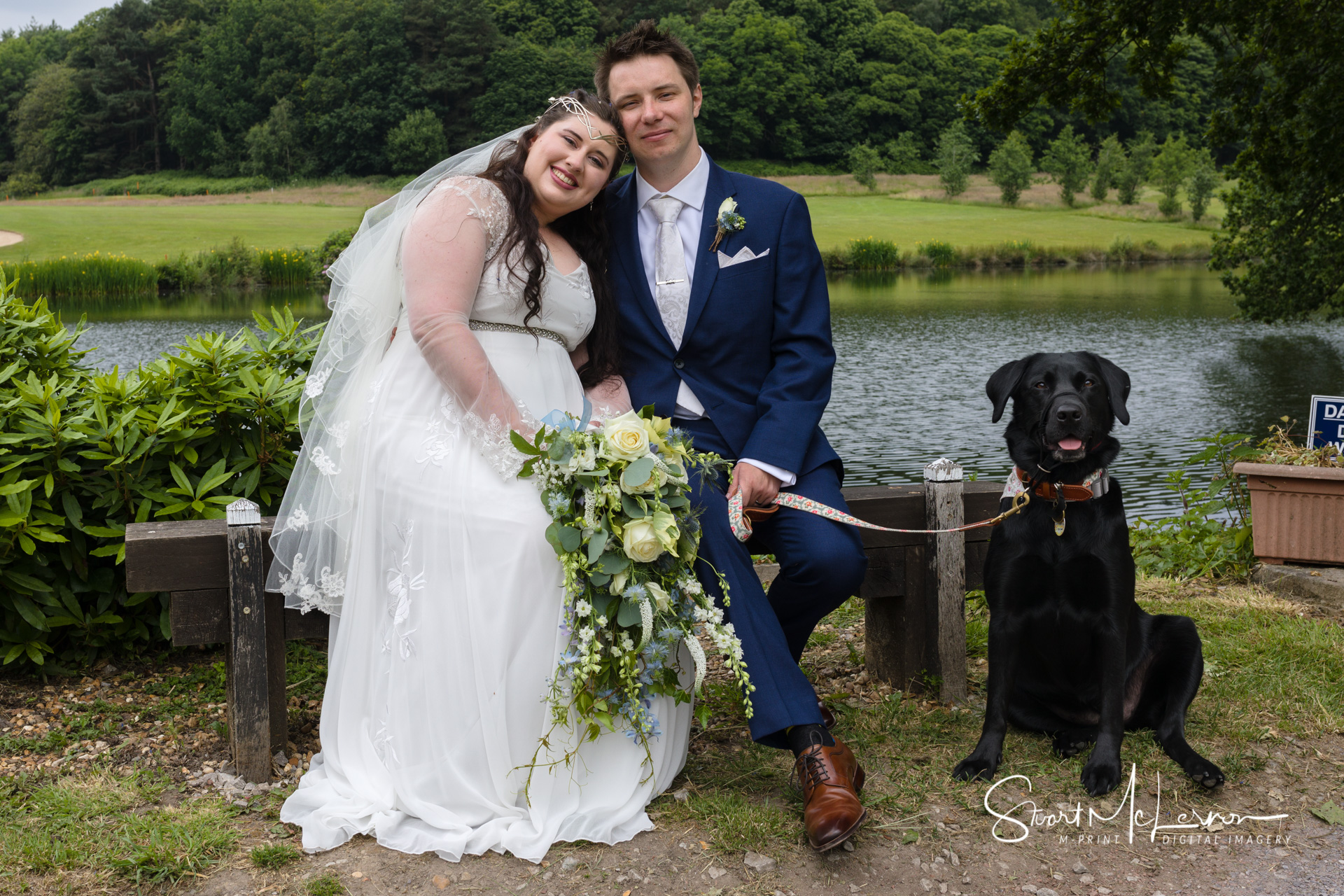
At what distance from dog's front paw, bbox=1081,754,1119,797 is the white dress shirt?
1708 mm

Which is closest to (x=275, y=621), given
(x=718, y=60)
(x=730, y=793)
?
(x=730, y=793)

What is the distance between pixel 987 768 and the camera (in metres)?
3.25

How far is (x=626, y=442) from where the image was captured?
292 cm

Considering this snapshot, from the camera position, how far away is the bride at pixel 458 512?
2.96m

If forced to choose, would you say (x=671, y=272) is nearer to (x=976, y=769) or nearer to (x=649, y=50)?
(x=649, y=50)

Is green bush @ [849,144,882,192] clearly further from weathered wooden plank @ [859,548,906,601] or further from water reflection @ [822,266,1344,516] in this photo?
weathered wooden plank @ [859,548,906,601]

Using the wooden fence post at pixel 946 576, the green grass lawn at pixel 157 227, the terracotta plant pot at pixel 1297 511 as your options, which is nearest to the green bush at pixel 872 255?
the green grass lawn at pixel 157 227

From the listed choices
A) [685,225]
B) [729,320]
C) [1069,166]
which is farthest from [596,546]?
[1069,166]

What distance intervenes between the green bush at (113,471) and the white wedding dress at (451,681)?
3.89ft

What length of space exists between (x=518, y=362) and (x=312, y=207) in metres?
59.1

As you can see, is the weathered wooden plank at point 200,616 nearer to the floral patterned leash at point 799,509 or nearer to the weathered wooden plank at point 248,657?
the weathered wooden plank at point 248,657

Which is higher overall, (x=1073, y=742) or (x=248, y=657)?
(x=248, y=657)

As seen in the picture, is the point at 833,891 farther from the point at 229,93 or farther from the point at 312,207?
the point at 229,93

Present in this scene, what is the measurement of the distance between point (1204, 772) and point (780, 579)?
4.75 feet
